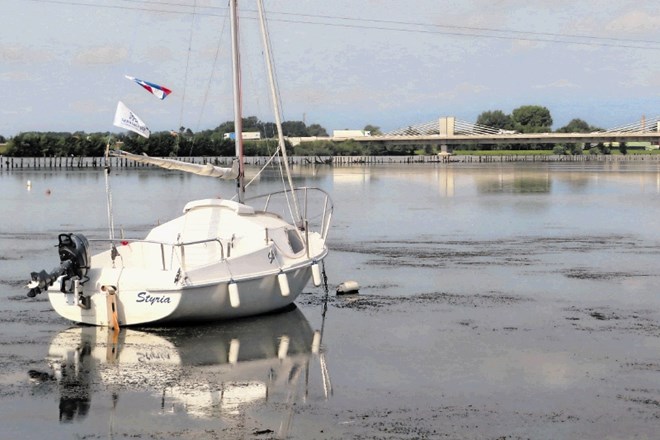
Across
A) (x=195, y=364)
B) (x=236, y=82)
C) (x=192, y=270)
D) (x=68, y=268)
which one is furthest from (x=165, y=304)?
(x=236, y=82)

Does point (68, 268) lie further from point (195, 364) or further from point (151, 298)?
point (195, 364)

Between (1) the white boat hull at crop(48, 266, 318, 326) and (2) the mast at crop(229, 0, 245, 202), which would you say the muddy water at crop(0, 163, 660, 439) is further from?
(2) the mast at crop(229, 0, 245, 202)

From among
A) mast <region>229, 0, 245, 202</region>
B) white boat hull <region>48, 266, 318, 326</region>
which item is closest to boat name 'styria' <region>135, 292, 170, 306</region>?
white boat hull <region>48, 266, 318, 326</region>

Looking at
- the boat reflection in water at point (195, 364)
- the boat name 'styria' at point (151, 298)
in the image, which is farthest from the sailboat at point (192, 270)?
the boat reflection in water at point (195, 364)

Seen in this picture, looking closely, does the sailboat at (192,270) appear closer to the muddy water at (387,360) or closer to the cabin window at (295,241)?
the cabin window at (295,241)

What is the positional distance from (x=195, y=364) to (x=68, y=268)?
170 inches

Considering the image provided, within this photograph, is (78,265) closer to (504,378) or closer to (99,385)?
(99,385)

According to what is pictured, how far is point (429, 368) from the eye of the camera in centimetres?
1927

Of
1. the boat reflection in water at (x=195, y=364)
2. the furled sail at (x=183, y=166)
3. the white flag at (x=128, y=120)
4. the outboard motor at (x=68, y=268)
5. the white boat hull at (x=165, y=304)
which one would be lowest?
the boat reflection in water at (x=195, y=364)

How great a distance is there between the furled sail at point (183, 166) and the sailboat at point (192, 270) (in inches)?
1.5

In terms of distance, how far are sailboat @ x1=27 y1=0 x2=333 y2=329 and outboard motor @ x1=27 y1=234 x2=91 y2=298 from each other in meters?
0.02

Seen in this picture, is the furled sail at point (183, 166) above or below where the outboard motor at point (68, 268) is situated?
above

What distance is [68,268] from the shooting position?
72.7 ft

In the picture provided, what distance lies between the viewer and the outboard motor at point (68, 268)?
22.2 metres
